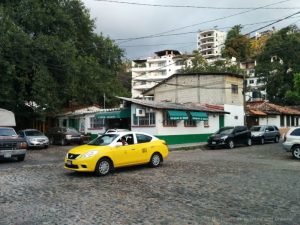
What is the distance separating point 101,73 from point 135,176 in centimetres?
2707

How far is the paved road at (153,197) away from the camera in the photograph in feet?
23.5

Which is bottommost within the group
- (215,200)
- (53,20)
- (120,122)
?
(215,200)

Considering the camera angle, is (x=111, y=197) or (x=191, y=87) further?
(x=191, y=87)

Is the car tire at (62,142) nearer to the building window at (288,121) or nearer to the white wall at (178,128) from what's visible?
the white wall at (178,128)

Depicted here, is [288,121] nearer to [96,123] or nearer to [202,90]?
[202,90]

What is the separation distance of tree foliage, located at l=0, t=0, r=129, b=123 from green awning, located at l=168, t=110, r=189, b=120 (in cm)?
1002

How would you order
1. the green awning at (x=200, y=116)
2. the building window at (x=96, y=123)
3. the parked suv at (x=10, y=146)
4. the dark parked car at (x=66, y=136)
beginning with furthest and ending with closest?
the building window at (x=96, y=123) → the green awning at (x=200, y=116) → the dark parked car at (x=66, y=136) → the parked suv at (x=10, y=146)

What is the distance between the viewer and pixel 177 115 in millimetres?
28219

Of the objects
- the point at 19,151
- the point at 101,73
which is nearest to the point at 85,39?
the point at 101,73

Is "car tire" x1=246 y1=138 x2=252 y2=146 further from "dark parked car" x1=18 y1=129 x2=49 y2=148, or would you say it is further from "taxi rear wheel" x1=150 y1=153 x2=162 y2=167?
"dark parked car" x1=18 y1=129 x2=49 y2=148

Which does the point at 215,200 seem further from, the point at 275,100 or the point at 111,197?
the point at 275,100

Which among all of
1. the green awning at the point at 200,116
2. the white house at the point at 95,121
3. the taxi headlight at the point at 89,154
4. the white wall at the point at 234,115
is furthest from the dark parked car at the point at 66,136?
the taxi headlight at the point at 89,154

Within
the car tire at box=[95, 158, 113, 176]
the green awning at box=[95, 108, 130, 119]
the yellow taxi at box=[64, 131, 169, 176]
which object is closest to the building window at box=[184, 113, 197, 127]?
the green awning at box=[95, 108, 130, 119]

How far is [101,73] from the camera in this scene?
1522 inches
